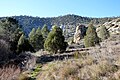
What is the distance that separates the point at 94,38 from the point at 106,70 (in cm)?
3936

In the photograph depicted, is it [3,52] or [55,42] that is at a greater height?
[55,42]

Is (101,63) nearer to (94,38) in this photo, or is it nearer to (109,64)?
(109,64)

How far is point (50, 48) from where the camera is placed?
4034 cm

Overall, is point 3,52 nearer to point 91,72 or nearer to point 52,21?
point 91,72

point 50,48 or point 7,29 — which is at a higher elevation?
point 7,29

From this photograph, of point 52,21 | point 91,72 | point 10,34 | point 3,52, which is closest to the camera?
point 91,72

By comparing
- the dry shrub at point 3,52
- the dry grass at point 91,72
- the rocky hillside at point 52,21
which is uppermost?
the rocky hillside at point 52,21

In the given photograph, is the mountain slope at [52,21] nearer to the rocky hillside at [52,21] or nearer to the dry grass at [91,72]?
the rocky hillside at [52,21]

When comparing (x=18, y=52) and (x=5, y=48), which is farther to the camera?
(x=18, y=52)

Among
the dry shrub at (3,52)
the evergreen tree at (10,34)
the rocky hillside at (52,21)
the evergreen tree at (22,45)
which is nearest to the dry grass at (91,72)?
the dry shrub at (3,52)

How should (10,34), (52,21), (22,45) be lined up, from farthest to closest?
(52,21), (10,34), (22,45)

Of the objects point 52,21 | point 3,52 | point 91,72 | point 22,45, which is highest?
point 52,21

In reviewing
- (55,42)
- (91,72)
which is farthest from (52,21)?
(91,72)

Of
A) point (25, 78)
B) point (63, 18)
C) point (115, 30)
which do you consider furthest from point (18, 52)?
point (63, 18)
